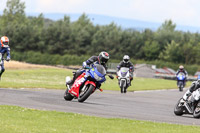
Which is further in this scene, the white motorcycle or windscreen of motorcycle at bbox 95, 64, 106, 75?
the white motorcycle

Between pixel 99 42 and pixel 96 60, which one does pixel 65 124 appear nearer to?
pixel 96 60

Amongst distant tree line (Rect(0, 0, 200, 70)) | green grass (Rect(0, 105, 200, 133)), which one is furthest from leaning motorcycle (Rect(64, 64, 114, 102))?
distant tree line (Rect(0, 0, 200, 70))

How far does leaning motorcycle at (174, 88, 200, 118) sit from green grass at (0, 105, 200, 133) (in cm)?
264

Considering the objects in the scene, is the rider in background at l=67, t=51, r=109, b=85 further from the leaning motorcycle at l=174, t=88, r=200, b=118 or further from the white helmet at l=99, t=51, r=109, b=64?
the leaning motorcycle at l=174, t=88, r=200, b=118

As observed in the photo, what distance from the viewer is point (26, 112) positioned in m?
11.9

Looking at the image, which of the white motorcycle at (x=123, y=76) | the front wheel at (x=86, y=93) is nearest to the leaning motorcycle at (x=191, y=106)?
the front wheel at (x=86, y=93)

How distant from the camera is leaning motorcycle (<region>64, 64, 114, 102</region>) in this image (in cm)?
1611

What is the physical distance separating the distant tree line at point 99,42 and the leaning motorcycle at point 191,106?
83589 millimetres

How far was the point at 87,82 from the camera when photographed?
16.2 meters

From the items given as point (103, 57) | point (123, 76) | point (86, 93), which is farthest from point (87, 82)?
point (123, 76)

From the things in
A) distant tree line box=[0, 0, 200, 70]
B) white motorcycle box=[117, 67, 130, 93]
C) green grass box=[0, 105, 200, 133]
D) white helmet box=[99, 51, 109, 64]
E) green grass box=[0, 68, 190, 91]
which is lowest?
distant tree line box=[0, 0, 200, 70]

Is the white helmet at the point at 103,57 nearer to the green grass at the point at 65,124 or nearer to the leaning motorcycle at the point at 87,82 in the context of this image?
the leaning motorcycle at the point at 87,82

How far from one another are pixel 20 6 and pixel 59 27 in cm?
2956

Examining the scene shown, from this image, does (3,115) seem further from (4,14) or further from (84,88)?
(4,14)
